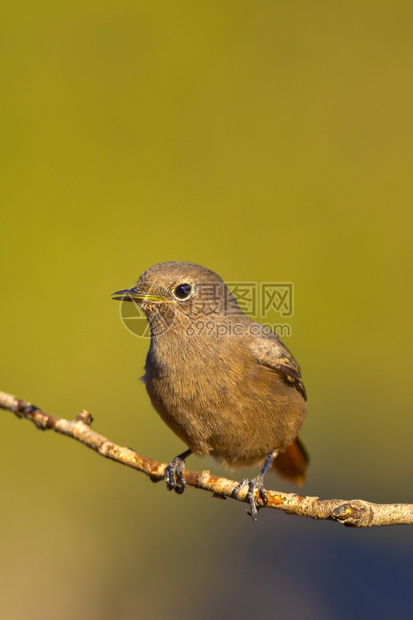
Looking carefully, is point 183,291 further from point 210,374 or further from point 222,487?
Answer: point 222,487

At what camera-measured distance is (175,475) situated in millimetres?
4668

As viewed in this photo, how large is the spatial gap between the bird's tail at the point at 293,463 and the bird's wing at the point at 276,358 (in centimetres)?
58

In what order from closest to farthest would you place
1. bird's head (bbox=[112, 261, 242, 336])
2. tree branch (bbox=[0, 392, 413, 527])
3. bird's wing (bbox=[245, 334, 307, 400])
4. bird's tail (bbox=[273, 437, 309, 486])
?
1. tree branch (bbox=[0, 392, 413, 527])
2. bird's head (bbox=[112, 261, 242, 336])
3. bird's wing (bbox=[245, 334, 307, 400])
4. bird's tail (bbox=[273, 437, 309, 486])

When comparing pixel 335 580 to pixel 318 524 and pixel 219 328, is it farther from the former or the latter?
pixel 219 328

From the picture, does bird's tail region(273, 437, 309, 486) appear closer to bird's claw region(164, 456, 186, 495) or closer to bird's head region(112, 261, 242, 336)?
bird's claw region(164, 456, 186, 495)

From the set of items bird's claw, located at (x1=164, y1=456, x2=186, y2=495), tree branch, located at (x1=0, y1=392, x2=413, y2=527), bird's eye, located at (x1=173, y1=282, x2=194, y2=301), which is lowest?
tree branch, located at (x1=0, y1=392, x2=413, y2=527)

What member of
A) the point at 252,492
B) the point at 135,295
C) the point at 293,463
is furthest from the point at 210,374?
the point at 293,463

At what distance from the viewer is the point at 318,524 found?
6504mm

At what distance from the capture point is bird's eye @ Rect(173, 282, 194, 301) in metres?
4.72

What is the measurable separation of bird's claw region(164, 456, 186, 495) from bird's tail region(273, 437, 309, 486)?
111 cm

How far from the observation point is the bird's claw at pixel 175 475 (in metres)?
4.54

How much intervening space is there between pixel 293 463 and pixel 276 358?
1.16m

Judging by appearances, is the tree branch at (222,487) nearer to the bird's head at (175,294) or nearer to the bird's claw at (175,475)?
the bird's claw at (175,475)

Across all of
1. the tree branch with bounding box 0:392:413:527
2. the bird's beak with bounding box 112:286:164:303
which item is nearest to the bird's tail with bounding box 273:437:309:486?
the tree branch with bounding box 0:392:413:527
